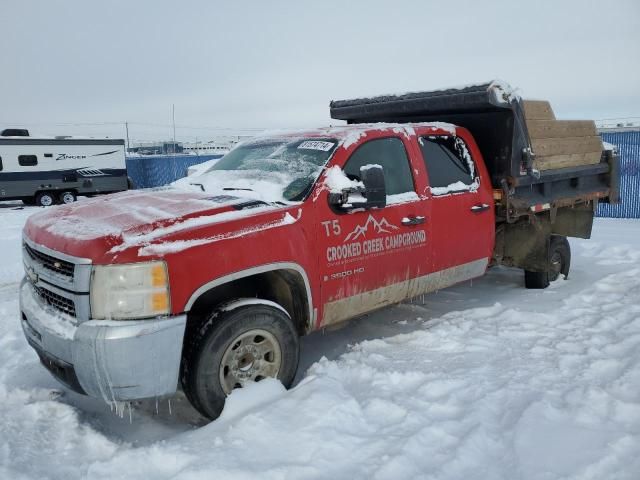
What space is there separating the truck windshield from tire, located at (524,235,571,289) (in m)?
3.33

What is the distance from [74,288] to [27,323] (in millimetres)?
873

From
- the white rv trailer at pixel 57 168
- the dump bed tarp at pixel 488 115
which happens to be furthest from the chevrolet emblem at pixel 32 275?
the white rv trailer at pixel 57 168

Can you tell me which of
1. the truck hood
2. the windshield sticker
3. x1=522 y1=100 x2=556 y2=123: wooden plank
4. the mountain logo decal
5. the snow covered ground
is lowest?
the snow covered ground

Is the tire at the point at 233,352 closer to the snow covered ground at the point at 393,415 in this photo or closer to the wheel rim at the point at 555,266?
the snow covered ground at the point at 393,415

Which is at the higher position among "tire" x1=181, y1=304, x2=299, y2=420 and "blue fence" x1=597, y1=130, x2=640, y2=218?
"blue fence" x1=597, y1=130, x2=640, y2=218

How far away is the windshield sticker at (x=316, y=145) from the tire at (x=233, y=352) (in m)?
1.35

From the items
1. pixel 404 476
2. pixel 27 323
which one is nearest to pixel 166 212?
pixel 27 323

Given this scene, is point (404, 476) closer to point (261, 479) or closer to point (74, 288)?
point (261, 479)

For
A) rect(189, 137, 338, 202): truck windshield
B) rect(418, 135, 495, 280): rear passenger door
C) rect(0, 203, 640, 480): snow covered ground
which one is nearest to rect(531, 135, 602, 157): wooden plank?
rect(418, 135, 495, 280): rear passenger door

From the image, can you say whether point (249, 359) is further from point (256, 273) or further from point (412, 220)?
point (412, 220)

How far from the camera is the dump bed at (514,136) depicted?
5230 mm

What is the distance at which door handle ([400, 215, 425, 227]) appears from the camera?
4.27m

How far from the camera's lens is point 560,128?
5.95m

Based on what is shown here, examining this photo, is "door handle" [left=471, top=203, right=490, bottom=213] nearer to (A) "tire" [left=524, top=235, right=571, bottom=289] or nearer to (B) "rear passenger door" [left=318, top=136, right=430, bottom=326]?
(B) "rear passenger door" [left=318, top=136, right=430, bottom=326]
